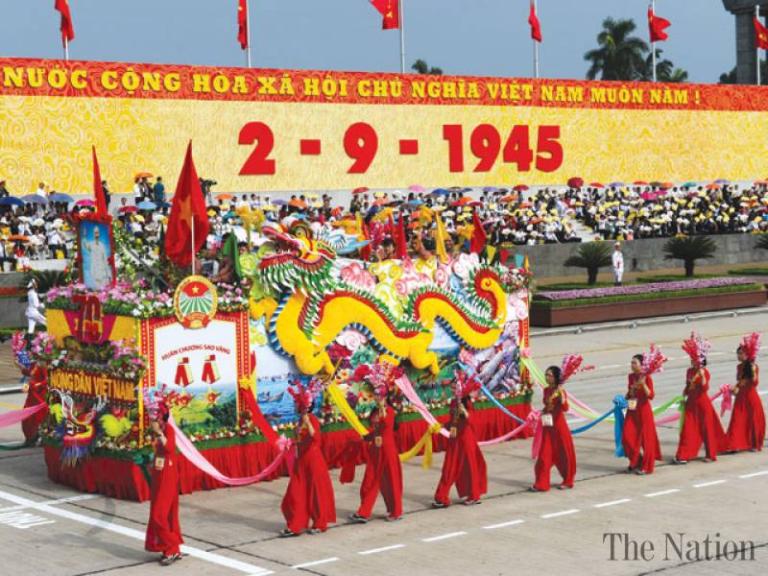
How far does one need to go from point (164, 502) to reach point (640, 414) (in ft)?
21.7

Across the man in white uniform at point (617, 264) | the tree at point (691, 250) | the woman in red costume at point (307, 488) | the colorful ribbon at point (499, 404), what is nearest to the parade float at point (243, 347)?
the colorful ribbon at point (499, 404)

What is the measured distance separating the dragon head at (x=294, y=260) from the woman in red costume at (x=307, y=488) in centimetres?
304

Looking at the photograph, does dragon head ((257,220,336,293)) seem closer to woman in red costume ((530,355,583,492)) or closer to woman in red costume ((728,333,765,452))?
woman in red costume ((530,355,583,492))

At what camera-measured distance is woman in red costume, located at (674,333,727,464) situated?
57.3ft

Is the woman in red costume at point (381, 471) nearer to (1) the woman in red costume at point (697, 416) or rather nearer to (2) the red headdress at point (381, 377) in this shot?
(2) the red headdress at point (381, 377)

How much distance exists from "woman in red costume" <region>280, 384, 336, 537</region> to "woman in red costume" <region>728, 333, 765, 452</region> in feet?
20.8

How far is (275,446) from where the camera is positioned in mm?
16688

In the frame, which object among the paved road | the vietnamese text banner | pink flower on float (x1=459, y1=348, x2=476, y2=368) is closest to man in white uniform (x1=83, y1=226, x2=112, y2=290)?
the paved road

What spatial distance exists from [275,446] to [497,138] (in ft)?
123

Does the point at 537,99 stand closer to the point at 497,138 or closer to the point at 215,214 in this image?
the point at 497,138

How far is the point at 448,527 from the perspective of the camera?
1416cm

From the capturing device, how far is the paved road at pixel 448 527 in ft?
41.4

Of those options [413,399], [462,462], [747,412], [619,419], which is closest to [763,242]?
[747,412]

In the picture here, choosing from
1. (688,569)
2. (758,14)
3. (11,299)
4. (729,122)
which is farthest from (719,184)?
(688,569)
